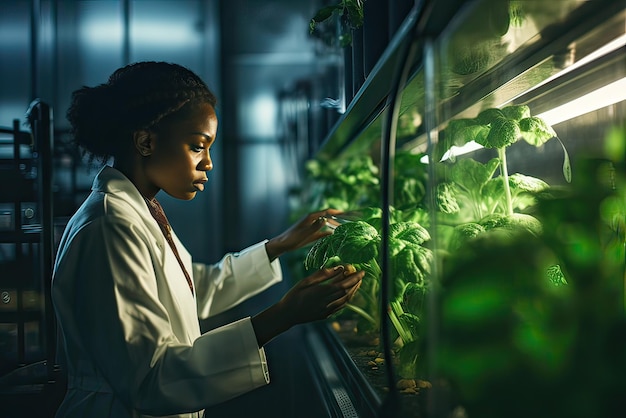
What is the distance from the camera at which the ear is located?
107 cm

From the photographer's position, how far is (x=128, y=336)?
806mm

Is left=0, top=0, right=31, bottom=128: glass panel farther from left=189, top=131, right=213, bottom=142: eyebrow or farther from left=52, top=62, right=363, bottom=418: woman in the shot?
left=189, top=131, right=213, bottom=142: eyebrow

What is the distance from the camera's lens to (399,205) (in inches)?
57.8

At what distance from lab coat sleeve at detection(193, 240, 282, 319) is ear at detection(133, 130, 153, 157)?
50 centimetres

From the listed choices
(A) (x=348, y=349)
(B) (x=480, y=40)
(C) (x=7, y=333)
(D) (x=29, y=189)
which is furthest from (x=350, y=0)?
(C) (x=7, y=333)

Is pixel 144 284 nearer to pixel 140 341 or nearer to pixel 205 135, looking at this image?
pixel 140 341

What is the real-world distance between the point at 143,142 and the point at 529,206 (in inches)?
26.4

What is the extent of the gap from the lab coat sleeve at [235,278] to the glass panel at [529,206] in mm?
748

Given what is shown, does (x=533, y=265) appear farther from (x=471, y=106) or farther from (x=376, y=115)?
(x=376, y=115)

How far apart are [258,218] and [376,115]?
2.79 m

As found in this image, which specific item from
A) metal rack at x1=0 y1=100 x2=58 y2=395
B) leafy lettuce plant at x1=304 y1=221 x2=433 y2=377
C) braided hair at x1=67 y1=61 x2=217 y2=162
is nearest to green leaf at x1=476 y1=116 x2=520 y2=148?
leafy lettuce plant at x1=304 y1=221 x2=433 y2=377

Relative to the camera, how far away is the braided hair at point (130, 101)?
107cm

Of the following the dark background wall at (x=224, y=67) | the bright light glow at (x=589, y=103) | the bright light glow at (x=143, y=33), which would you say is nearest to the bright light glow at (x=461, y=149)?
the bright light glow at (x=589, y=103)

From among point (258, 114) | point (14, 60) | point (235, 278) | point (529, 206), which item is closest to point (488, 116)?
point (529, 206)
